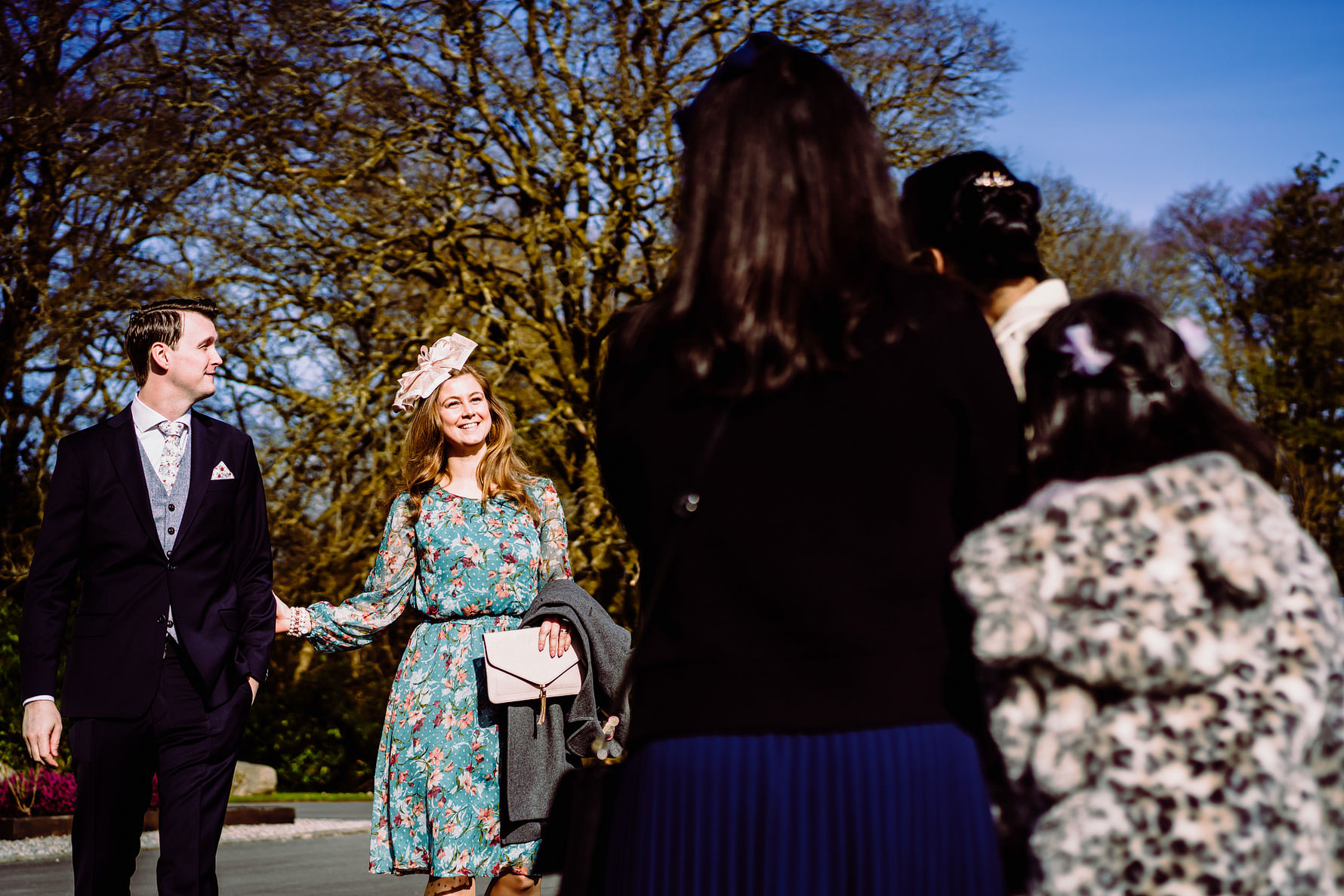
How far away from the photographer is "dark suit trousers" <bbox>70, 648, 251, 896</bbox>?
4422 millimetres

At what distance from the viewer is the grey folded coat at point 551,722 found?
492cm

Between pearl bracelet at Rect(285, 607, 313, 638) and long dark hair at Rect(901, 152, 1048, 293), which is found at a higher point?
long dark hair at Rect(901, 152, 1048, 293)

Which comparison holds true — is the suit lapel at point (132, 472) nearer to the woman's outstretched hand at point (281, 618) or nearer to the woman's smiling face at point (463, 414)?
the woman's outstretched hand at point (281, 618)

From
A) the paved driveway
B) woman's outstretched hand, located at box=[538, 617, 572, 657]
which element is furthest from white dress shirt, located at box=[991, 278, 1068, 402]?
the paved driveway

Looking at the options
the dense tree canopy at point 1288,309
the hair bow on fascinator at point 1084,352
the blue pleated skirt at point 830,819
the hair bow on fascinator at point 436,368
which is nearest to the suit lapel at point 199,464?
the hair bow on fascinator at point 436,368

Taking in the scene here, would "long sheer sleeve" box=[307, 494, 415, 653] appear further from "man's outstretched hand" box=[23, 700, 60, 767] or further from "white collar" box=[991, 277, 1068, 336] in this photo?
"white collar" box=[991, 277, 1068, 336]

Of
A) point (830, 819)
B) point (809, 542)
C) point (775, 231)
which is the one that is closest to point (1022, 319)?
point (775, 231)

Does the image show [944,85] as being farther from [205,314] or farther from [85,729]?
[85,729]

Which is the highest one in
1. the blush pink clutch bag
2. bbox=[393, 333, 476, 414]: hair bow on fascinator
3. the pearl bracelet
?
bbox=[393, 333, 476, 414]: hair bow on fascinator

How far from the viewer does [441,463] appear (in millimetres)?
5512

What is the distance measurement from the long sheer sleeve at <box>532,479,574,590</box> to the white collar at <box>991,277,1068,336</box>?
2.94 metres

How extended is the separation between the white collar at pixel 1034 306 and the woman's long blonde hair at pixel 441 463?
3.13m

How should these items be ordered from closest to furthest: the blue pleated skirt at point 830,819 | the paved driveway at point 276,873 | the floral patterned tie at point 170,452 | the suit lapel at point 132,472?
→ the blue pleated skirt at point 830,819 → the suit lapel at point 132,472 → the floral patterned tie at point 170,452 → the paved driveway at point 276,873

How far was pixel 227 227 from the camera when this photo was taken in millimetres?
13594
